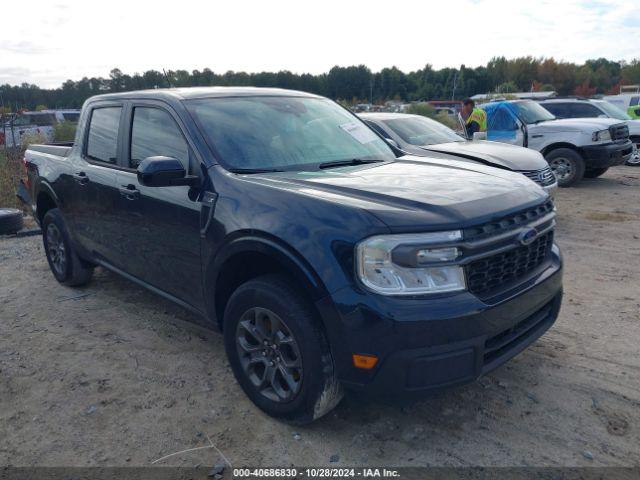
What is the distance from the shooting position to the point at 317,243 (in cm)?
255

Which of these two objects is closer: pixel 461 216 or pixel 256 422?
pixel 461 216

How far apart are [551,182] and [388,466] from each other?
592 cm

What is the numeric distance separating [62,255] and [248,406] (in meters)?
3.14

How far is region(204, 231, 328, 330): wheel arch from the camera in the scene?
259 centimetres

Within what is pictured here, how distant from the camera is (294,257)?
262 centimetres

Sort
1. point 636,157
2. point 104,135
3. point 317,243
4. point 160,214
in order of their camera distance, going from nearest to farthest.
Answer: point 317,243 < point 160,214 < point 104,135 < point 636,157

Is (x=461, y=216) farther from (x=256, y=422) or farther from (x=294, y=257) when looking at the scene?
(x=256, y=422)

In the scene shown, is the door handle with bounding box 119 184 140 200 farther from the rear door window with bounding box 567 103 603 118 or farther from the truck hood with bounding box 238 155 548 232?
the rear door window with bounding box 567 103 603 118

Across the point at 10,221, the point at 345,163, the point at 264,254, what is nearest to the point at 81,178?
the point at 345,163

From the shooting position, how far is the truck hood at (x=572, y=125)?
10.2 meters

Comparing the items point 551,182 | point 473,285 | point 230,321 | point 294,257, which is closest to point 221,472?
point 230,321

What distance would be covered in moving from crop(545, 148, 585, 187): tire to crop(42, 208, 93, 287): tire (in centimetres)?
897

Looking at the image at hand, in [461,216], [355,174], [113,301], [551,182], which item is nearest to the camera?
[461,216]

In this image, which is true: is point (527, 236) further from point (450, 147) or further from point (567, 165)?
point (567, 165)
